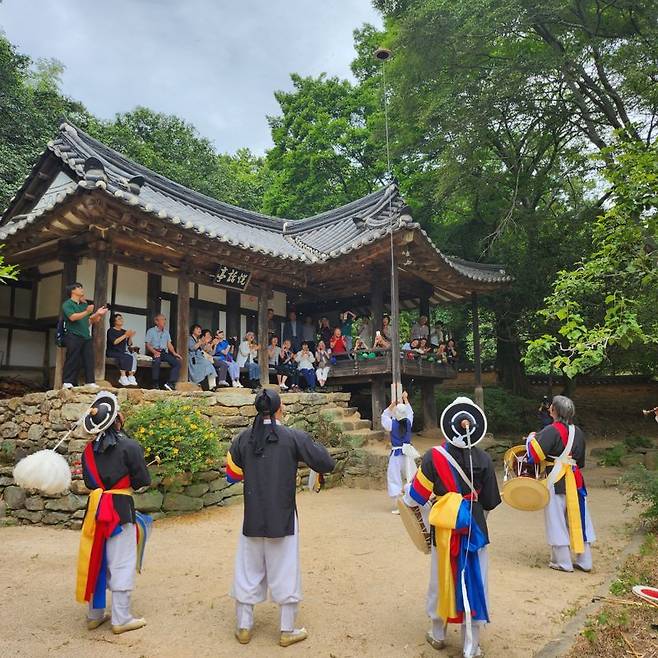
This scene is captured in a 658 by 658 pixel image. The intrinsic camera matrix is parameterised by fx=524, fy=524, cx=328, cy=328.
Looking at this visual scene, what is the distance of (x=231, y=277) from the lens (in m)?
11.3

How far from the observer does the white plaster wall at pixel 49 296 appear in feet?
34.4

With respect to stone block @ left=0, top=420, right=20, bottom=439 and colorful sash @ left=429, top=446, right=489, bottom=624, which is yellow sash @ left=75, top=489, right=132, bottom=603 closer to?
colorful sash @ left=429, top=446, right=489, bottom=624

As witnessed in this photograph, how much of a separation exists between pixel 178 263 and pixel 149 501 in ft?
15.9

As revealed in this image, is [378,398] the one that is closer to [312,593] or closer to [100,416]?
[312,593]

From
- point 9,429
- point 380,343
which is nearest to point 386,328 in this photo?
point 380,343

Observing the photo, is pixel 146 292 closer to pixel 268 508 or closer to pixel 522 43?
pixel 268 508

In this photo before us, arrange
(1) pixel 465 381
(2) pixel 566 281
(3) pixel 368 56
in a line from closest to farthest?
1. (2) pixel 566 281
2. (1) pixel 465 381
3. (3) pixel 368 56

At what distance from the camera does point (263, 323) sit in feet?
38.9

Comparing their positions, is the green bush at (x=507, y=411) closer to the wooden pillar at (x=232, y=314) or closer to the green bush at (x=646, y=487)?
the wooden pillar at (x=232, y=314)

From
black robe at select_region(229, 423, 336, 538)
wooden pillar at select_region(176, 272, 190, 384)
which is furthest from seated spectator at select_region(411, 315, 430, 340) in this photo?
black robe at select_region(229, 423, 336, 538)

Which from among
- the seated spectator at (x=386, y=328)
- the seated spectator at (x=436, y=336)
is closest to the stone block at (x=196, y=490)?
the seated spectator at (x=386, y=328)

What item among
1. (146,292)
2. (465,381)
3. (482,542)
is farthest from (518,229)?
(482,542)

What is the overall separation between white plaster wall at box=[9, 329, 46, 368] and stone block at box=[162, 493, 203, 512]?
492 centimetres

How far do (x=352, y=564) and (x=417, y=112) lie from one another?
1269 centimetres
